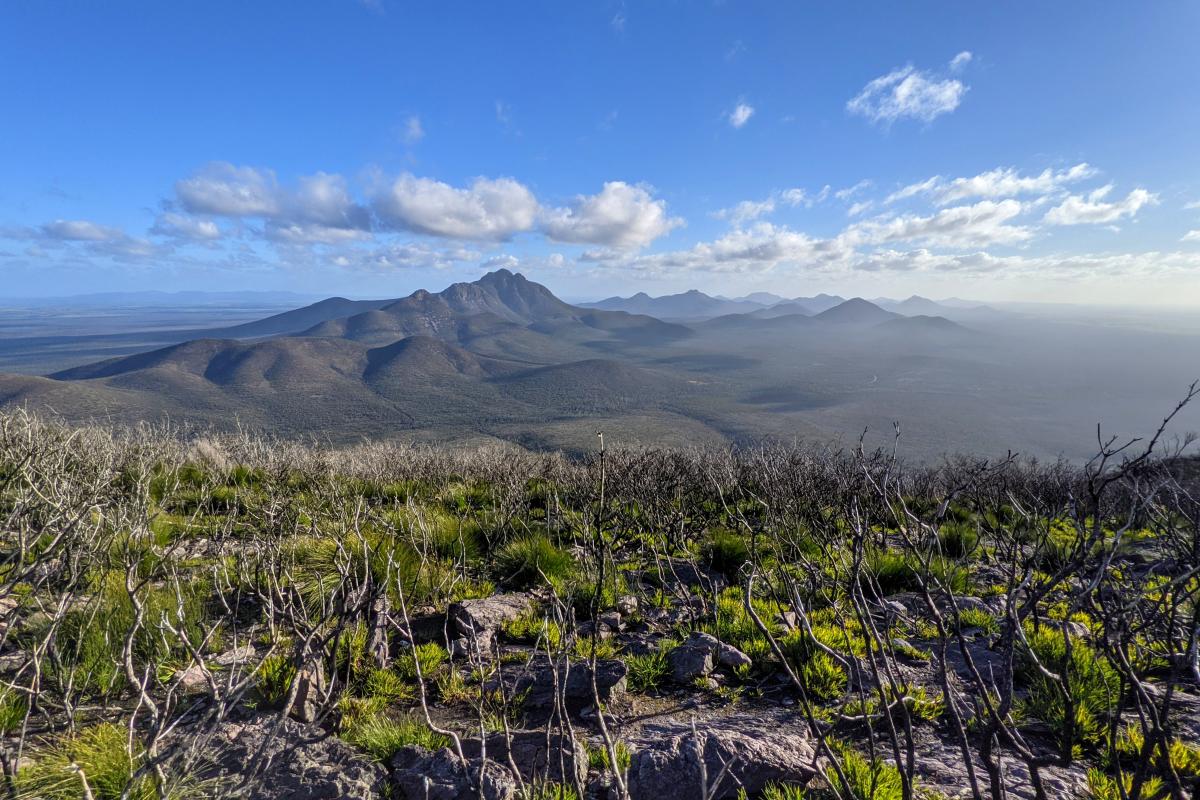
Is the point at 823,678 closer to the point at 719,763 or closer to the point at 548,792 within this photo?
the point at 719,763

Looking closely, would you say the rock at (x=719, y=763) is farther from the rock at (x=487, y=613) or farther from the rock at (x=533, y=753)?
the rock at (x=487, y=613)

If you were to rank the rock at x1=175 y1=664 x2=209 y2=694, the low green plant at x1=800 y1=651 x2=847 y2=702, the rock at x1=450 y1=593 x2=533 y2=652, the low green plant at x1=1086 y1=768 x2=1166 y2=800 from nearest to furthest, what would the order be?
1. the low green plant at x1=1086 y1=768 x2=1166 y2=800
2. the rock at x1=175 y1=664 x2=209 y2=694
3. the low green plant at x1=800 y1=651 x2=847 y2=702
4. the rock at x1=450 y1=593 x2=533 y2=652

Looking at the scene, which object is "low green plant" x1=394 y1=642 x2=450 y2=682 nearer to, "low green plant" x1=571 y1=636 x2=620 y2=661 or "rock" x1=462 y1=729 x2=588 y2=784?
"rock" x1=462 y1=729 x2=588 y2=784

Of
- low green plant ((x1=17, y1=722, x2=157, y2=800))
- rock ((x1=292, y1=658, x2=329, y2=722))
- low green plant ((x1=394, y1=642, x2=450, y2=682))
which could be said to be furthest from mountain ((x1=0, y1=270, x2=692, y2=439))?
low green plant ((x1=17, y1=722, x2=157, y2=800))

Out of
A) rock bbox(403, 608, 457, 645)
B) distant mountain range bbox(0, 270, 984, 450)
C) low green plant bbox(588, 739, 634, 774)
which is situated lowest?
distant mountain range bbox(0, 270, 984, 450)

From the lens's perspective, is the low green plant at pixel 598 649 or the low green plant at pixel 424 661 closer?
the low green plant at pixel 424 661

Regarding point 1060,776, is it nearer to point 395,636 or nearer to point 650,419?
point 395,636

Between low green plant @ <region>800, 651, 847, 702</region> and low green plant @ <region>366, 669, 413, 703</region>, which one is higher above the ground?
low green plant @ <region>800, 651, 847, 702</region>

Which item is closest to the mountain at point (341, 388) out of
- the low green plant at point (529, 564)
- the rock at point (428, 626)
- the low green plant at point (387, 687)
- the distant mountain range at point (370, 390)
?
the distant mountain range at point (370, 390)
